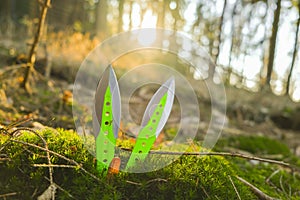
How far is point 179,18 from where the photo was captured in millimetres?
21109

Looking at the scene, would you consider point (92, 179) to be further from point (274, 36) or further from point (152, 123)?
point (274, 36)

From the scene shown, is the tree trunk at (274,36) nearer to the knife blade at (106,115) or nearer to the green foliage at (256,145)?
the green foliage at (256,145)

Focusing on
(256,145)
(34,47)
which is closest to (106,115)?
(34,47)

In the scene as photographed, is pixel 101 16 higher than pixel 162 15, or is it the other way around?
pixel 162 15

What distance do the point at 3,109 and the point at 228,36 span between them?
60.1 ft

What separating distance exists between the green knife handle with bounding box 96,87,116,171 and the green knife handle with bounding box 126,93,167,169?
0.14 metres

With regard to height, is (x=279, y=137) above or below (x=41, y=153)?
below

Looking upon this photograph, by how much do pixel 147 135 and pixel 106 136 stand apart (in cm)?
22

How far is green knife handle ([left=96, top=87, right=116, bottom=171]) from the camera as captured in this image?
4.75 feet

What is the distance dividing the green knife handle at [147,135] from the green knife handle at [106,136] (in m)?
0.14

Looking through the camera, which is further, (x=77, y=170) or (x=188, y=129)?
(x=188, y=129)

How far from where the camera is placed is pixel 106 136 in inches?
57.4

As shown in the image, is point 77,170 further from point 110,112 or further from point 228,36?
point 228,36

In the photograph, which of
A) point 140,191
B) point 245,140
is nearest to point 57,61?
point 245,140
